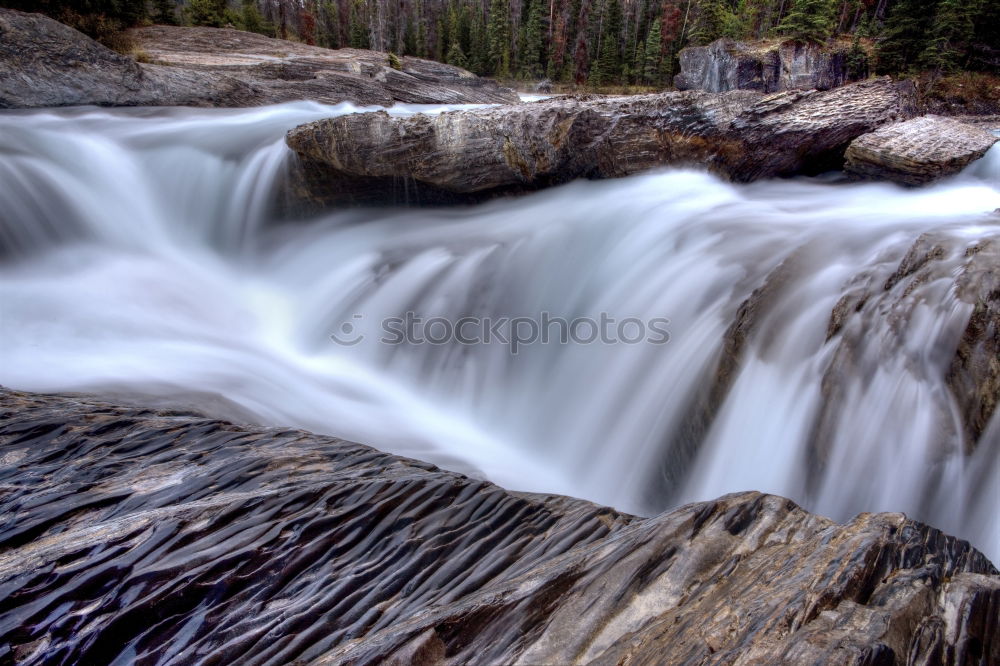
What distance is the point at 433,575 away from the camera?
1.85m

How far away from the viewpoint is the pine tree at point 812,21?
2169 cm

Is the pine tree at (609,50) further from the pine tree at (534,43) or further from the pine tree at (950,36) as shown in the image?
the pine tree at (950,36)

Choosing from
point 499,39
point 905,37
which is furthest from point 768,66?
point 499,39

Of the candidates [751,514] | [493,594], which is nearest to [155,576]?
[493,594]

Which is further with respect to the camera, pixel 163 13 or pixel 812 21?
pixel 812 21

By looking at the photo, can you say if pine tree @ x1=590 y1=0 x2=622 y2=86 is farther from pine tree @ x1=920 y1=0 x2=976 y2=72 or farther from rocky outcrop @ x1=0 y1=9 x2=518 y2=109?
pine tree @ x1=920 y1=0 x2=976 y2=72

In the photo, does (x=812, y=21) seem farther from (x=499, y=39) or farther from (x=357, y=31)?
(x=357, y=31)

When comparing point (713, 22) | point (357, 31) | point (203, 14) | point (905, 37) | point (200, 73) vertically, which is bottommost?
point (200, 73)

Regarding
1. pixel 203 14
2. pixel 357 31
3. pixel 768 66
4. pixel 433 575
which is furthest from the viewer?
pixel 357 31

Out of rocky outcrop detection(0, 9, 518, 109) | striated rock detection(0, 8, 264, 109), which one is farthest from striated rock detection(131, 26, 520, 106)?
striated rock detection(0, 8, 264, 109)

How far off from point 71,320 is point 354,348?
8.12 ft

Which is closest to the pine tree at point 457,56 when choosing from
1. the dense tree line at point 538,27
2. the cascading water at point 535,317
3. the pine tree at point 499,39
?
the dense tree line at point 538,27

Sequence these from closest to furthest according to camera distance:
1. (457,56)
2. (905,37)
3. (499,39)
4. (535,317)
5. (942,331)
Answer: (942,331)
(535,317)
(905,37)
(457,56)
(499,39)

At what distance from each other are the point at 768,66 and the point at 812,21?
2.20 meters
